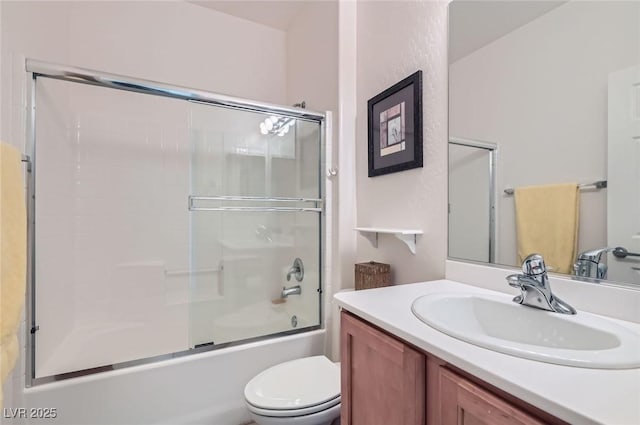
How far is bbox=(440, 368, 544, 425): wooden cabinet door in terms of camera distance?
458 millimetres

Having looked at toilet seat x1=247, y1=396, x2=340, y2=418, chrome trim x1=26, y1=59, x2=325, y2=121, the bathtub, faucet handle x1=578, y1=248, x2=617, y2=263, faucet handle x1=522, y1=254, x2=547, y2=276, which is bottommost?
the bathtub

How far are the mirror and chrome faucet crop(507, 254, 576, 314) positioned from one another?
118 mm

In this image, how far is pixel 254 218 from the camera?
2047mm

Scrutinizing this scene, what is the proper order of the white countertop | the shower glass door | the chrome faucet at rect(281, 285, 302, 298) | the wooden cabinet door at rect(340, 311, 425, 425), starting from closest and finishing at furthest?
the white countertop → the wooden cabinet door at rect(340, 311, 425, 425) → the shower glass door → the chrome faucet at rect(281, 285, 302, 298)

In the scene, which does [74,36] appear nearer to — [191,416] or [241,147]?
[241,147]

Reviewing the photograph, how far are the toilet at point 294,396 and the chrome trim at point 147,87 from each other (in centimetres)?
141

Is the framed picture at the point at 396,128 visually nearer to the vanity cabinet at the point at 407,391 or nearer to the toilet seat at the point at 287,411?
the vanity cabinet at the point at 407,391

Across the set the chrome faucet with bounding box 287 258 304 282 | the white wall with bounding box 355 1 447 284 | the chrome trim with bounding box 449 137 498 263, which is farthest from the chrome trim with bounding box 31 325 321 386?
the chrome trim with bounding box 449 137 498 263

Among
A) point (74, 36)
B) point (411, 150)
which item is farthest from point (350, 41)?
point (74, 36)

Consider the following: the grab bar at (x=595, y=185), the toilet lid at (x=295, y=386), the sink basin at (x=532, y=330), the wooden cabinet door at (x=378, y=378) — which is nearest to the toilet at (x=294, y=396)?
the toilet lid at (x=295, y=386)

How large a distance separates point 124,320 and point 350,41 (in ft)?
7.67

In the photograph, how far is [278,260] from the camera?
2135mm

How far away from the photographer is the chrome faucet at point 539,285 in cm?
74

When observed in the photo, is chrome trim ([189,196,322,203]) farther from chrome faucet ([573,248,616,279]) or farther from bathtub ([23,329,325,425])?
chrome faucet ([573,248,616,279])
